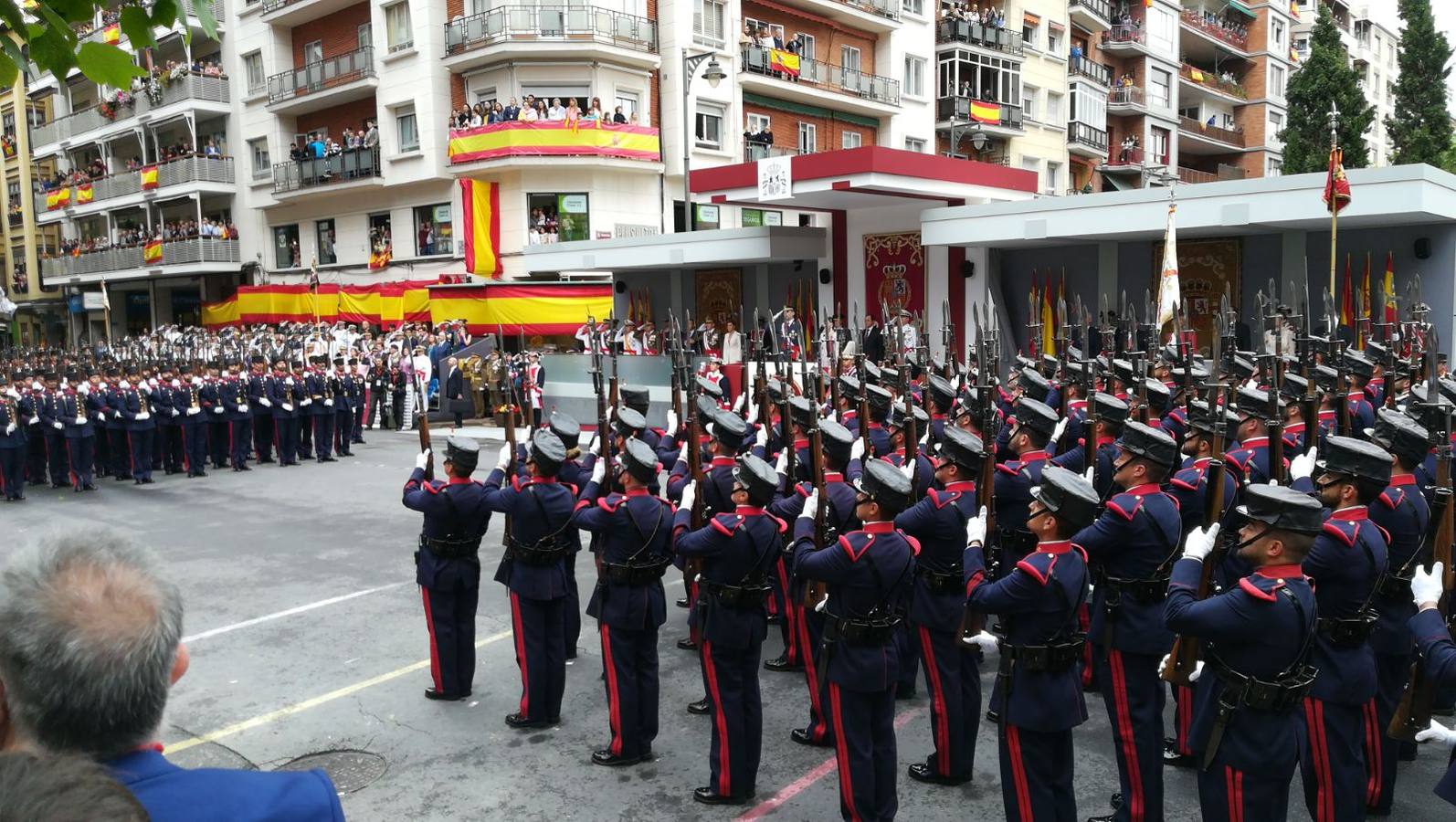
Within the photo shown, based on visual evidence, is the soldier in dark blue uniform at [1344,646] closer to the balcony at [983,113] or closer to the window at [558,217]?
the window at [558,217]

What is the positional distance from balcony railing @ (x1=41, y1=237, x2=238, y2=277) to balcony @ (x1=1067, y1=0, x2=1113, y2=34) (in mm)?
33805

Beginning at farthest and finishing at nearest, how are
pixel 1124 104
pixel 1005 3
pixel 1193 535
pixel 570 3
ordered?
pixel 1124 104 < pixel 1005 3 < pixel 570 3 < pixel 1193 535

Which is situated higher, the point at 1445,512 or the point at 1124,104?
the point at 1124,104

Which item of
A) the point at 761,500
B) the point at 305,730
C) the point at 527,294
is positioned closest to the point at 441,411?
the point at 527,294

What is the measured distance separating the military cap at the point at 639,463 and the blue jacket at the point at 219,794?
13.6 ft

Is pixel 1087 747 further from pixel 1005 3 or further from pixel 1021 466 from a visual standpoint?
Answer: pixel 1005 3

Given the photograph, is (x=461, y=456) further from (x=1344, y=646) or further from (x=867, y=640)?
(x=1344, y=646)

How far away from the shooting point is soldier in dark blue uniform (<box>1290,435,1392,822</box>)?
15.3 ft

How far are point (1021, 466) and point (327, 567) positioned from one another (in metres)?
7.25

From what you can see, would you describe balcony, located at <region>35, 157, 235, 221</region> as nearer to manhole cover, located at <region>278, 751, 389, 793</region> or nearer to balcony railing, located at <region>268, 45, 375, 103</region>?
balcony railing, located at <region>268, 45, 375, 103</region>

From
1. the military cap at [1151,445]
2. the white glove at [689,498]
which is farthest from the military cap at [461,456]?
the military cap at [1151,445]

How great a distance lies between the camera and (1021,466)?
7.16 meters

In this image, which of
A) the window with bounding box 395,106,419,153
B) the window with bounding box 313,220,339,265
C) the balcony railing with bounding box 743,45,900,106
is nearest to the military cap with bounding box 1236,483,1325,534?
the balcony railing with bounding box 743,45,900,106

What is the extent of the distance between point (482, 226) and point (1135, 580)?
1069 inches
